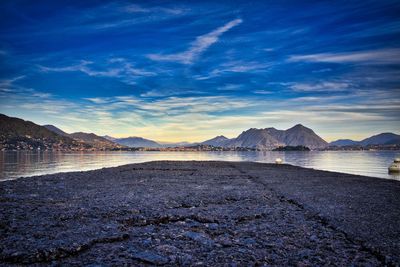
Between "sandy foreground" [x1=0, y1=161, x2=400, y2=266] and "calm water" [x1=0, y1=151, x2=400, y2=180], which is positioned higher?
"sandy foreground" [x1=0, y1=161, x2=400, y2=266]

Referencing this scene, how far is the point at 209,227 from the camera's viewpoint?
8.17 m

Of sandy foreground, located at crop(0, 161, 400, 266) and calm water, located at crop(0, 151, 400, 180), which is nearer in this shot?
sandy foreground, located at crop(0, 161, 400, 266)

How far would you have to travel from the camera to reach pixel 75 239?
22.0 feet

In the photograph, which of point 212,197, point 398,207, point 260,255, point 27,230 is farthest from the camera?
point 212,197

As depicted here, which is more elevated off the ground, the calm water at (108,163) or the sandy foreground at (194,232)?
the sandy foreground at (194,232)

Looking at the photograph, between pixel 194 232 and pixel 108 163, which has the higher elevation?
pixel 194 232

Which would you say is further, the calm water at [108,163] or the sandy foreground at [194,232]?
the calm water at [108,163]

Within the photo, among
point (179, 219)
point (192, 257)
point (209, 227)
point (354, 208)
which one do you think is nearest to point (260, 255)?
point (192, 257)

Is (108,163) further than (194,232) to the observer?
Yes

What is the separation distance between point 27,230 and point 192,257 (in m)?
4.46

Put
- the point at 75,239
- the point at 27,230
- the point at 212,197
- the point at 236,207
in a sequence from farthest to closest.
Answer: the point at 212,197 < the point at 236,207 < the point at 27,230 < the point at 75,239

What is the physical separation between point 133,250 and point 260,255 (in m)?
2.56

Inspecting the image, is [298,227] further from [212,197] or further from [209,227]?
[212,197]

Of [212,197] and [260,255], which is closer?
[260,255]
